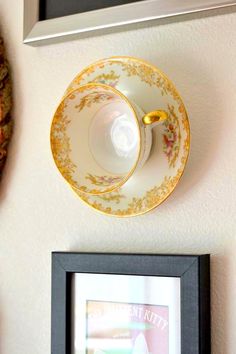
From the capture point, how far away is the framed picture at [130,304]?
0.85 m

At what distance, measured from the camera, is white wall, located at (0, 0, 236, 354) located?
88cm

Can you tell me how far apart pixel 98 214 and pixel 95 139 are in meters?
0.12

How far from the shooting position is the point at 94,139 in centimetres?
97

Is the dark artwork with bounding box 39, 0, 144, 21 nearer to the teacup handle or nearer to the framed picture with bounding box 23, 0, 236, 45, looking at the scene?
the framed picture with bounding box 23, 0, 236, 45

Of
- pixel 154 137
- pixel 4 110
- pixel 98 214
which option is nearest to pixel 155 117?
pixel 154 137

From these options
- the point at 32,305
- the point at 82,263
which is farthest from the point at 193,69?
the point at 32,305

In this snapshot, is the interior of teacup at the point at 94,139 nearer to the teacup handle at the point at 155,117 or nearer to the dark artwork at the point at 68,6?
the teacup handle at the point at 155,117

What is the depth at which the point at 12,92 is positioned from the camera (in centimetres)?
110

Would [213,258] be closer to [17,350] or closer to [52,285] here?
[52,285]

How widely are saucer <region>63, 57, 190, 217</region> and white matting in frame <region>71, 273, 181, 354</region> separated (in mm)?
105

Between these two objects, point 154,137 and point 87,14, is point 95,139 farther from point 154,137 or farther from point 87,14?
point 87,14

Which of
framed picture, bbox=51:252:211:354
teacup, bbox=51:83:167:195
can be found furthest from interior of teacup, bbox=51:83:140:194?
framed picture, bbox=51:252:211:354

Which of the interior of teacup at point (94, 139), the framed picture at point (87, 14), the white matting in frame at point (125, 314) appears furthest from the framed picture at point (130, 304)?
the framed picture at point (87, 14)

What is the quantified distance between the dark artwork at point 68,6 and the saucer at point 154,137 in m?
0.10
